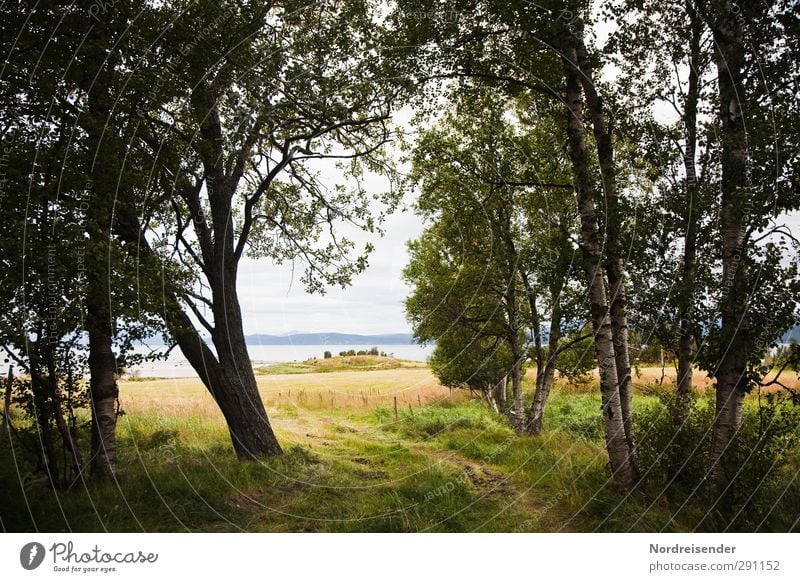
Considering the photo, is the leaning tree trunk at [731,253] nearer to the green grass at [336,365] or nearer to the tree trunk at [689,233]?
the tree trunk at [689,233]

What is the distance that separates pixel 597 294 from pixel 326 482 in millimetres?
5296

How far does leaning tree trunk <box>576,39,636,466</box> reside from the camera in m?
7.49

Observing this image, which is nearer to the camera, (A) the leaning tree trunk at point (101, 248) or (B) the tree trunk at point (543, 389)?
(A) the leaning tree trunk at point (101, 248)

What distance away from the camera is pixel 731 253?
657 cm

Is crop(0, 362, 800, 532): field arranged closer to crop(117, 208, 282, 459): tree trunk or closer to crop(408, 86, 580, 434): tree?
crop(117, 208, 282, 459): tree trunk

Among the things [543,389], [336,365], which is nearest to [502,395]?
[543,389]

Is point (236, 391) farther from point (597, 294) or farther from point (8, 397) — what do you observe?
point (597, 294)
